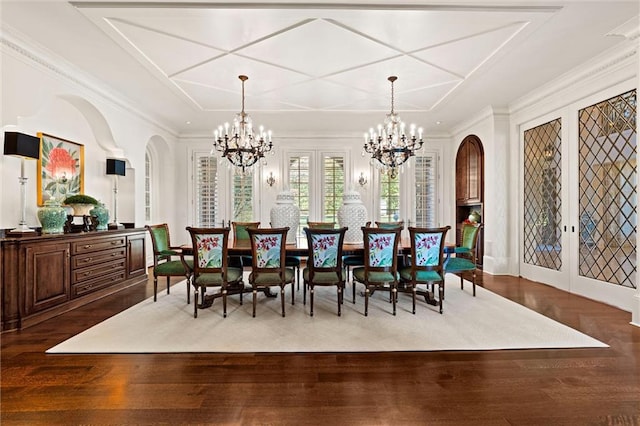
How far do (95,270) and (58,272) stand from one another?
0.60m

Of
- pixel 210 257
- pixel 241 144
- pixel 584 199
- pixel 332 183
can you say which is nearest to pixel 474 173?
pixel 584 199

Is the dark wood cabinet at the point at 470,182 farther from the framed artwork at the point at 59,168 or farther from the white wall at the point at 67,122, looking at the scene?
the framed artwork at the point at 59,168

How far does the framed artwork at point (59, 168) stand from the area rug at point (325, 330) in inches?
76.4

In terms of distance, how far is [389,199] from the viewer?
7.43 meters

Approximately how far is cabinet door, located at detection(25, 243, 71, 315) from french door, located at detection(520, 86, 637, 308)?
20.9 ft

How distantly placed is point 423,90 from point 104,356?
4971mm

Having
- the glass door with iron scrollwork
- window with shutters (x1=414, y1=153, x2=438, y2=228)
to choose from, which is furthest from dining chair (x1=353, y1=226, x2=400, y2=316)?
window with shutters (x1=414, y1=153, x2=438, y2=228)

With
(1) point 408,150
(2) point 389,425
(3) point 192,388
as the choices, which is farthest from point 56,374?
(1) point 408,150

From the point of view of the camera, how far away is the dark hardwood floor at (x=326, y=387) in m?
1.76

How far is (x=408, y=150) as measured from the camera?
3.89 m

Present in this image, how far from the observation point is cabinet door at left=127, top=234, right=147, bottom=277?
4.81m

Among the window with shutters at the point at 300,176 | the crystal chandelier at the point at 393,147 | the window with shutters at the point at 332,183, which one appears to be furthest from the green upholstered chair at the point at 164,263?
the window with shutters at the point at 332,183

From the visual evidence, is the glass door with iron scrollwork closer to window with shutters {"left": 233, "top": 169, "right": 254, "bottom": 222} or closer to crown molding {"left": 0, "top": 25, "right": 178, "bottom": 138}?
window with shutters {"left": 233, "top": 169, "right": 254, "bottom": 222}

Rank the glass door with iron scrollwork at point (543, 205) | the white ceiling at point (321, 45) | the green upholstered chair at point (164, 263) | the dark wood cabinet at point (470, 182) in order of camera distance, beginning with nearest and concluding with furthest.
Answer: the white ceiling at point (321, 45) < the green upholstered chair at point (164, 263) < the glass door with iron scrollwork at point (543, 205) < the dark wood cabinet at point (470, 182)
